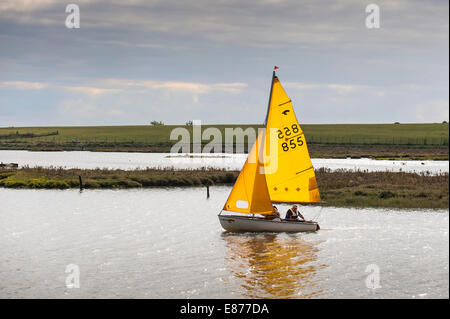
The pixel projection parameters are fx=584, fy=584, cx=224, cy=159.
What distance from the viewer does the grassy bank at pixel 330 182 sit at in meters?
52.8

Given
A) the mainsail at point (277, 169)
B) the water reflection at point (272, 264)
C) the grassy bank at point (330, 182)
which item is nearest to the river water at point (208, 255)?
the water reflection at point (272, 264)

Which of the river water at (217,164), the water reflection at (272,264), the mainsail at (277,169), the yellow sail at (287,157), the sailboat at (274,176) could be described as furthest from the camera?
the river water at (217,164)

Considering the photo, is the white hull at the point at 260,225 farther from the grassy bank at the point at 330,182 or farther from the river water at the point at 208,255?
the grassy bank at the point at 330,182

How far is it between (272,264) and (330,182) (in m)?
31.8

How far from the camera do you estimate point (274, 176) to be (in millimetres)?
40062

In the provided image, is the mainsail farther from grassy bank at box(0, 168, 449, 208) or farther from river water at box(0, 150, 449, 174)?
river water at box(0, 150, 449, 174)

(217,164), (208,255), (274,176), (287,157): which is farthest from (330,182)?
(217,164)

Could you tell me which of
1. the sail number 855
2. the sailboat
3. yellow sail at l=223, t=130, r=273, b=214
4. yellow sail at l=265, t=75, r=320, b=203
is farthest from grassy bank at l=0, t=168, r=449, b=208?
the sail number 855

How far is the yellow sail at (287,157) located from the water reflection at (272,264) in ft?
9.76

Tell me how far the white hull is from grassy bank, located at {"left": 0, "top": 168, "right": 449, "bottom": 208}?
1417cm

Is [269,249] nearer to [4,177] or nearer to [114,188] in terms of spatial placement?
[114,188]

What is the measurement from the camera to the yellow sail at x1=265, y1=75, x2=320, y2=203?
1506 inches
